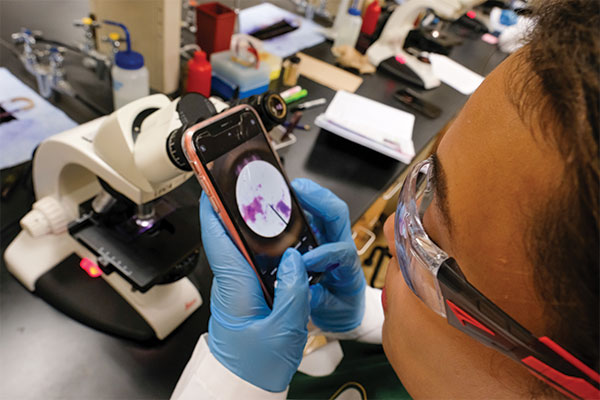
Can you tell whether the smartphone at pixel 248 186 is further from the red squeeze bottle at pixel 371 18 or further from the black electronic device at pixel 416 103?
the red squeeze bottle at pixel 371 18

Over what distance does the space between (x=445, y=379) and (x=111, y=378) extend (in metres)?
0.65

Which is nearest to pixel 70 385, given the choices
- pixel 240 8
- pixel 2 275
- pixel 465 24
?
pixel 2 275

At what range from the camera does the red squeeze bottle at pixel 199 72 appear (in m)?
1.32

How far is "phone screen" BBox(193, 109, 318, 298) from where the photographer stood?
67cm

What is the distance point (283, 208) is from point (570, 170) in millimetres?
546

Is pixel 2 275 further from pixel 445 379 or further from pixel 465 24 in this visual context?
pixel 465 24

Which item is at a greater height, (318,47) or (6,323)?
(318,47)

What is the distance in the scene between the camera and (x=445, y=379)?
52 cm

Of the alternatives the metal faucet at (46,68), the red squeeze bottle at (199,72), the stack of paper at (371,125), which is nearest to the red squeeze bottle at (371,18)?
the stack of paper at (371,125)

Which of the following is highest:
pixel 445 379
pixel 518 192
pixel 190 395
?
pixel 518 192

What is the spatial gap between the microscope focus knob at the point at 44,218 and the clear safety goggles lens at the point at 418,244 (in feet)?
2.44

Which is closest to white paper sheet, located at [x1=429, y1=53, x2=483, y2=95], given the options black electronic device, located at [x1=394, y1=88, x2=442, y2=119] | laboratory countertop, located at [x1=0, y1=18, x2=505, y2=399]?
black electronic device, located at [x1=394, y1=88, x2=442, y2=119]

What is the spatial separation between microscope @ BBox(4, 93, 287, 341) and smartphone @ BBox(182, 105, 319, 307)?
0.15 feet

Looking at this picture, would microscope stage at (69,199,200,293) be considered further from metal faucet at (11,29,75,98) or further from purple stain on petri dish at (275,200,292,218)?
metal faucet at (11,29,75,98)
